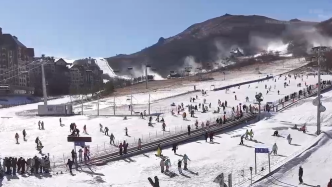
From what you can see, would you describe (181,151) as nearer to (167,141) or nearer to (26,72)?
(167,141)

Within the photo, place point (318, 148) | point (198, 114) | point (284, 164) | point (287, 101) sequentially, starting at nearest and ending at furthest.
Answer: point (284, 164), point (318, 148), point (198, 114), point (287, 101)

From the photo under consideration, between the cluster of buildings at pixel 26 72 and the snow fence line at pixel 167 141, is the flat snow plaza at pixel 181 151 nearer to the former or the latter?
the snow fence line at pixel 167 141

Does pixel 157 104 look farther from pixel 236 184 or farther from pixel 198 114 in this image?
pixel 236 184

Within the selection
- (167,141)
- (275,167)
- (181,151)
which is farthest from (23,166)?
(275,167)

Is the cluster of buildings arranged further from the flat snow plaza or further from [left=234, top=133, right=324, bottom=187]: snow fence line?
[left=234, top=133, right=324, bottom=187]: snow fence line

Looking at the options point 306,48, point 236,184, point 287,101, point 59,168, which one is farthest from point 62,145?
point 306,48

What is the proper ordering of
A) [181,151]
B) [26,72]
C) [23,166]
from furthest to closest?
[26,72] < [181,151] < [23,166]

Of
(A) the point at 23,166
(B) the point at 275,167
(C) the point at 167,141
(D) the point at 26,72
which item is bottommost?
(B) the point at 275,167
